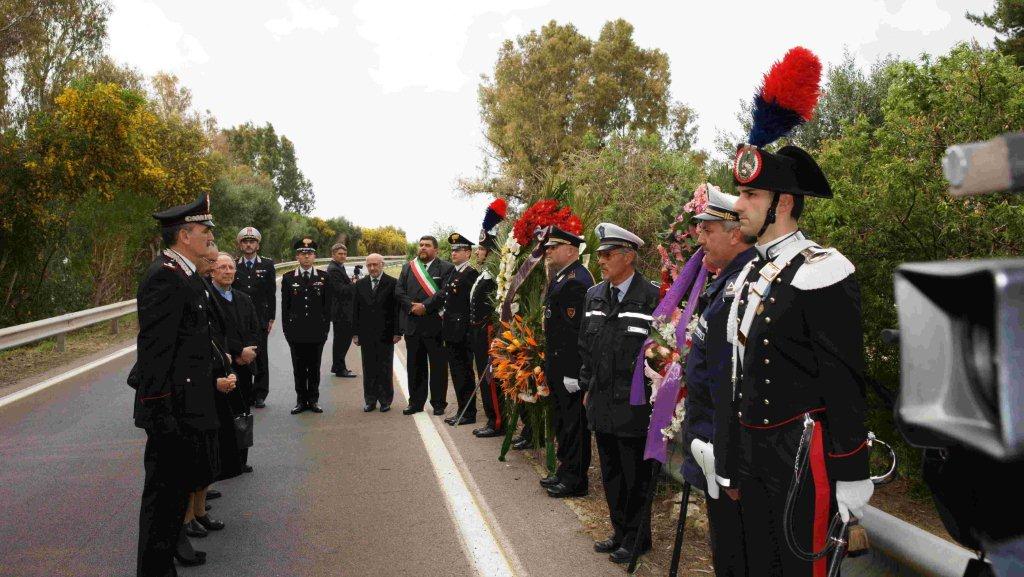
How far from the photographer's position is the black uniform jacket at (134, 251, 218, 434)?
14.9 feet

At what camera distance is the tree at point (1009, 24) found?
22.0 meters

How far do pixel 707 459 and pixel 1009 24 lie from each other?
82.3ft

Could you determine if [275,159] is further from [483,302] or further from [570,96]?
[483,302]

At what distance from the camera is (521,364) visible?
7.48 metres

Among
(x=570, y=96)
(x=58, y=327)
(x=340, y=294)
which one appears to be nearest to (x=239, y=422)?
(x=340, y=294)

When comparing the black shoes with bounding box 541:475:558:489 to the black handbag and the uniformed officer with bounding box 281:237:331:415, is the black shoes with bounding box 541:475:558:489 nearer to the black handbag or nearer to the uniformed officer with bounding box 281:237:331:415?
the black handbag

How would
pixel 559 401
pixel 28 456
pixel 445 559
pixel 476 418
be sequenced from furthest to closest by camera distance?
pixel 476 418, pixel 28 456, pixel 559 401, pixel 445 559

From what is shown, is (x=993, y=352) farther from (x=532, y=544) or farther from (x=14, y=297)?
(x=14, y=297)

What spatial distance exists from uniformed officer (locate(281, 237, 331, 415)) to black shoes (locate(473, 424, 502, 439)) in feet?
8.54

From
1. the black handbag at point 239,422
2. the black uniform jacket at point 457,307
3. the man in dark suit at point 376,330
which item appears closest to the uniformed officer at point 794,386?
the black handbag at point 239,422

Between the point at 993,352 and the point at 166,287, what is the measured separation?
4518 mm

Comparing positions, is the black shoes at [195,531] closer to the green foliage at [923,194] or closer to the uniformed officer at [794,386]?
the uniformed officer at [794,386]

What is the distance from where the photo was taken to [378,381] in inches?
413

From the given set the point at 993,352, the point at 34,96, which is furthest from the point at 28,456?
the point at 34,96
